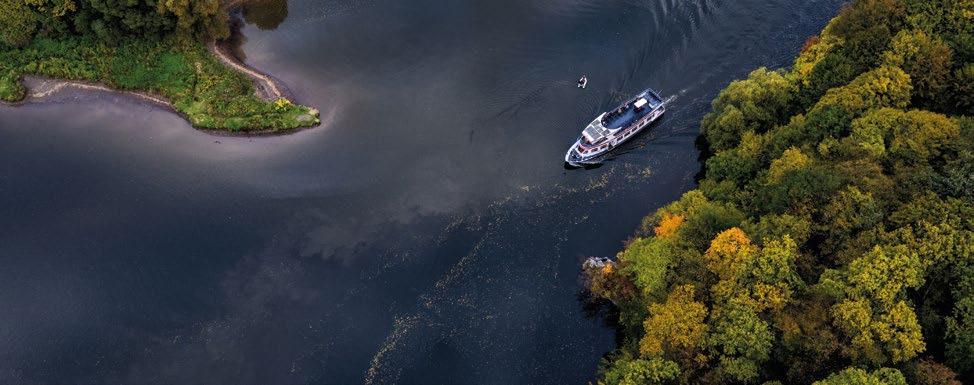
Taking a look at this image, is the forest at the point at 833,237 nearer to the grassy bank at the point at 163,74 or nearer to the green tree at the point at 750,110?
the green tree at the point at 750,110

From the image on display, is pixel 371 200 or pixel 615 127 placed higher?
pixel 371 200

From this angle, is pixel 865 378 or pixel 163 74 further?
pixel 163 74

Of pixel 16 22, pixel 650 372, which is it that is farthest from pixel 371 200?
pixel 16 22

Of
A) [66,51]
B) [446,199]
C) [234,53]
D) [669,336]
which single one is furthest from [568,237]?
[66,51]

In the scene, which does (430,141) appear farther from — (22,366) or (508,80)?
(22,366)

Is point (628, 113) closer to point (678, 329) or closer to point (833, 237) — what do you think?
point (833, 237)

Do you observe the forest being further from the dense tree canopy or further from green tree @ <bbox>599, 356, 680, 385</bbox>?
the dense tree canopy
